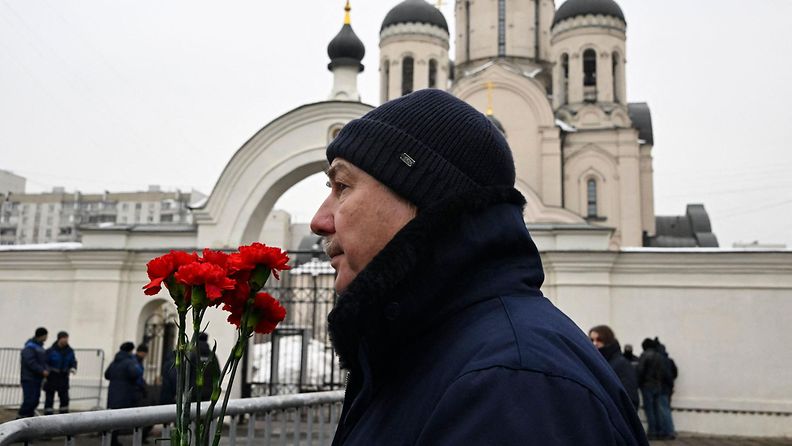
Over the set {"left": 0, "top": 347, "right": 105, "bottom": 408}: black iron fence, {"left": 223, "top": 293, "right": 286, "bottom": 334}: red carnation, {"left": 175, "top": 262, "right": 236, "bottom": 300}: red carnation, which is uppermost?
{"left": 175, "top": 262, "right": 236, "bottom": 300}: red carnation

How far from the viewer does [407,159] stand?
1.39 m

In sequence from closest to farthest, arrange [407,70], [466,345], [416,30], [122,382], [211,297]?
[466,345]
[211,297]
[122,382]
[416,30]
[407,70]

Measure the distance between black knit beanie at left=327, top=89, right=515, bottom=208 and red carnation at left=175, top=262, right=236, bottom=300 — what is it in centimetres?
62

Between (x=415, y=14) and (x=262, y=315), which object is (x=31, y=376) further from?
(x=415, y=14)

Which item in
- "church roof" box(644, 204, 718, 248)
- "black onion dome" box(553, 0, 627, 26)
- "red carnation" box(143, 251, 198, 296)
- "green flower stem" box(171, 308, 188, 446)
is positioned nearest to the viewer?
"green flower stem" box(171, 308, 188, 446)

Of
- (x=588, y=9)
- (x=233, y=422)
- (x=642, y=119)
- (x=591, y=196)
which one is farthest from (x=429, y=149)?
(x=642, y=119)

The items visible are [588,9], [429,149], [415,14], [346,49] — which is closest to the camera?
[429,149]

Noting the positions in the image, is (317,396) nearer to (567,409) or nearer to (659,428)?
(567,409)

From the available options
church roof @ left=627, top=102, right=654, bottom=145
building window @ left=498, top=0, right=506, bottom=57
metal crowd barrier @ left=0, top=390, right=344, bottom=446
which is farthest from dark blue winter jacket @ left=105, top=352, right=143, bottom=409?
church roof @ left=627, top=102, right=654, bottom=145

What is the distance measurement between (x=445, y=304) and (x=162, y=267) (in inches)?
38.5

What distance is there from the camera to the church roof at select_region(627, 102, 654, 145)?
32.8 m

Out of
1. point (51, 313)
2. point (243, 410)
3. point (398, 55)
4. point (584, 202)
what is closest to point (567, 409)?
point (243, 410)

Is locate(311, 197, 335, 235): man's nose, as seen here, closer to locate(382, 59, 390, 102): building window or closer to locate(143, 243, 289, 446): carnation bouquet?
locate(143, 243, 289, 446): carnation bouquet

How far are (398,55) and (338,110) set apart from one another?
60.2ft
